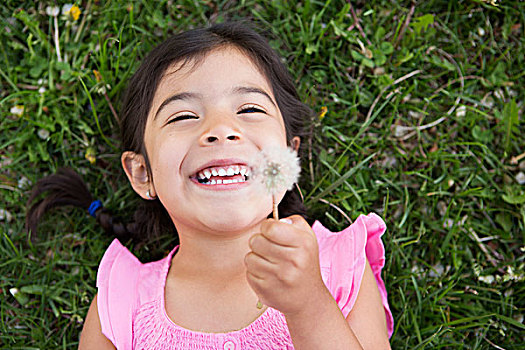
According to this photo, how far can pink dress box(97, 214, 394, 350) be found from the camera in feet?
6.59

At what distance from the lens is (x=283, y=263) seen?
1521 mm

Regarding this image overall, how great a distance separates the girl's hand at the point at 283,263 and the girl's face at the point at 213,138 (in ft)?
0.99

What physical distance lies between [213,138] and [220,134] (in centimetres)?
3

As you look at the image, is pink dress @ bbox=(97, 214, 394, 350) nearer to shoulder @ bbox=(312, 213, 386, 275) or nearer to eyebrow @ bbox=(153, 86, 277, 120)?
shoulder @ bbox=(312, 213, 386, 275)

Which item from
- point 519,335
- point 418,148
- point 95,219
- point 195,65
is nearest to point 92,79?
point 95,219

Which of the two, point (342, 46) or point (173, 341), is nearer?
point (173, 341)

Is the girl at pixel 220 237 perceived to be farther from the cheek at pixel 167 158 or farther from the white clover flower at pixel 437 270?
the white clover flower at pixel 437 270

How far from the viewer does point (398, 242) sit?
254cm

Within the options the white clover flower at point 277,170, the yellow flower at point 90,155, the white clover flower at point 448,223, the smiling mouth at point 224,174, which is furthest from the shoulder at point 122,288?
the white clover flower at point 448,223

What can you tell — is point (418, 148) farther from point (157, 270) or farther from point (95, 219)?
point (95, 219)

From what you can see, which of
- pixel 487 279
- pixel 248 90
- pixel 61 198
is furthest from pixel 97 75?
pixel 487 279

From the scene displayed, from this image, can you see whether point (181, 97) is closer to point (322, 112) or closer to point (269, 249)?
point (269, 249)

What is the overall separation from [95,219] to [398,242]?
1517mm

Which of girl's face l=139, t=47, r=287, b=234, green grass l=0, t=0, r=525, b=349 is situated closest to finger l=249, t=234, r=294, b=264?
girl's face l=139, t=47, r=287, b=234
